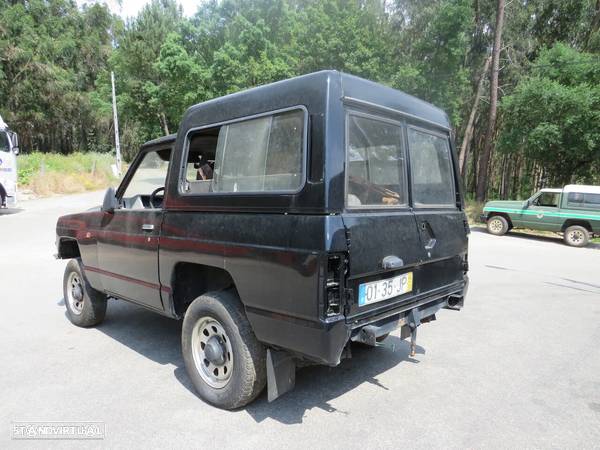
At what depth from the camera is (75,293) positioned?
16.0ft

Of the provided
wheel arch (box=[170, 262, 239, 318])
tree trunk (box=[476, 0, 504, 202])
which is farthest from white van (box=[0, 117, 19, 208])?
tree trunk (box=[476, 0, 504, 202])

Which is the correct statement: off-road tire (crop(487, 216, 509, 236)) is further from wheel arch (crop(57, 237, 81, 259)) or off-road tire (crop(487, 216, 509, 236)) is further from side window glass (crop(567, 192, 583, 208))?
wheel arch (crop(57, 237, 81, 259))

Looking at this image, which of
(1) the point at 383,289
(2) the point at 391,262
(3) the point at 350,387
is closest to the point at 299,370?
(3) the point at 350,387

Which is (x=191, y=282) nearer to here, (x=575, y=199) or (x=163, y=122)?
(x=575, y=199)

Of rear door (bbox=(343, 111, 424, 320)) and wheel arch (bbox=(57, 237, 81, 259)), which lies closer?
rear door (bbox=(343, 111, 424, 320))

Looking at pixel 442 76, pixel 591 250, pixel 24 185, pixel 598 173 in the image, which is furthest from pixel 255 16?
pixel 591 250

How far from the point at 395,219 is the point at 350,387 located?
4.80ft

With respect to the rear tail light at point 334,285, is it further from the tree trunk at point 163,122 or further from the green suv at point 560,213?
the tree trunk at point 163,122

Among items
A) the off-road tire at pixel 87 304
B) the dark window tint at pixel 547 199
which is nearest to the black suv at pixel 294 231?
the off-road tire at pixel 87 304

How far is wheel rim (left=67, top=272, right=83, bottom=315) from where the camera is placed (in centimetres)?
480

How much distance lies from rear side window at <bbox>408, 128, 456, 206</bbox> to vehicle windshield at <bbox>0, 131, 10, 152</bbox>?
16.1 metres

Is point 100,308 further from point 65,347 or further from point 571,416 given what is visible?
point 571,416

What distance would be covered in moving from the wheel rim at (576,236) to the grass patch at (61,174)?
2203 centimetres

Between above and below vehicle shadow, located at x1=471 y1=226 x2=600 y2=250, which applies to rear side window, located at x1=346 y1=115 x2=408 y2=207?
above
